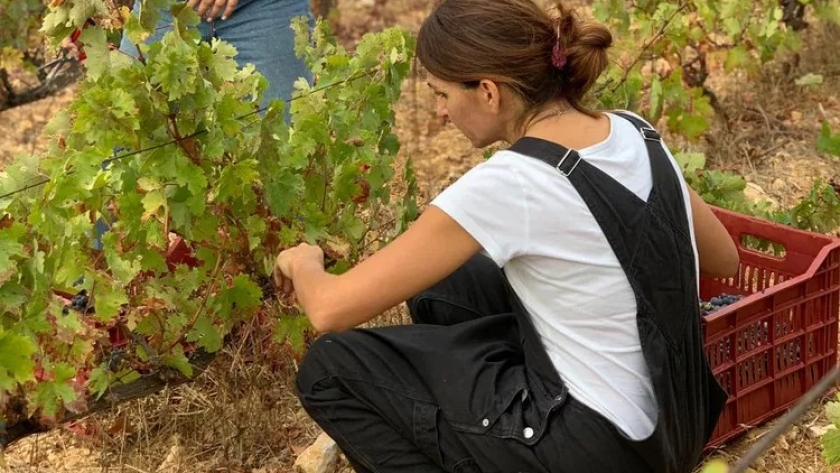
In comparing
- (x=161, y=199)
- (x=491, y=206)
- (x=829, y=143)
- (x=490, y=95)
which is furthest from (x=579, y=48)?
(x=829, y=143)

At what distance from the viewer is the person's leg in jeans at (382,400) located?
236 cm

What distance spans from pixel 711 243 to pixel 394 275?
0.77 metres

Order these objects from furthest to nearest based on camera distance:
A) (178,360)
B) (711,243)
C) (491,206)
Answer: (178,360), (711,243), (491,206)

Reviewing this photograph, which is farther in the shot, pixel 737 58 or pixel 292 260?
pixel 737 58

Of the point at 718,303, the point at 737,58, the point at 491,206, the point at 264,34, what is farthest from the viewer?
the point at 737,58

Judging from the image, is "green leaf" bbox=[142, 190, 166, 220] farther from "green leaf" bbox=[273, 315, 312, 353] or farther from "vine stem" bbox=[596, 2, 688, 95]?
"vine stem" bbox=[596, 2, 688, 95]

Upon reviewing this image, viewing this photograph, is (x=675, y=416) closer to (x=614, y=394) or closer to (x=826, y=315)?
(x=614, y=394)

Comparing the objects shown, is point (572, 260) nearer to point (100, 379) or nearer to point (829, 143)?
point (100, 379)

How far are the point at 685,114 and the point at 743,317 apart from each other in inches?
75.3

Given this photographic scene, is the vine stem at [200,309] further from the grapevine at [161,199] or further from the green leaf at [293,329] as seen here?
the green leaf at [293,329]

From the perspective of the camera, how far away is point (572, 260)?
218 cm

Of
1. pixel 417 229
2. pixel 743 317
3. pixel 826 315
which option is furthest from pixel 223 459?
pixel 826 315

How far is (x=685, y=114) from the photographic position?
4605 millimetres

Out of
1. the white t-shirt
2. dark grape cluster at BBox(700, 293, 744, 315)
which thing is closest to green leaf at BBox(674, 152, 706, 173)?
dark grape cluster at BBox(700, 293, 744, 315)
